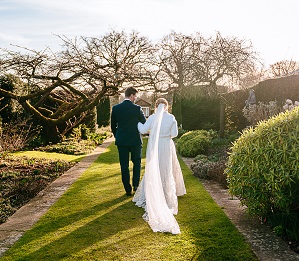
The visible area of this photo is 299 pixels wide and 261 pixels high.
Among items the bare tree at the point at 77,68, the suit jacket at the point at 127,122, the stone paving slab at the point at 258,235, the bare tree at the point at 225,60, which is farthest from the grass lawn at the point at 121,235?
the bare tree at the point at 225,60

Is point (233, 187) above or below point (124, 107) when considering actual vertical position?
below

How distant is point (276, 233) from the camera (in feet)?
15.0

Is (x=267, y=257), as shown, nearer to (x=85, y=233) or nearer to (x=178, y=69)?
(x=85, y=233)

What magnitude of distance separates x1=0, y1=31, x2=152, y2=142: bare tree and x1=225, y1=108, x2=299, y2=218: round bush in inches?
325

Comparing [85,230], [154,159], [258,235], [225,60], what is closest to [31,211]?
[85,230]

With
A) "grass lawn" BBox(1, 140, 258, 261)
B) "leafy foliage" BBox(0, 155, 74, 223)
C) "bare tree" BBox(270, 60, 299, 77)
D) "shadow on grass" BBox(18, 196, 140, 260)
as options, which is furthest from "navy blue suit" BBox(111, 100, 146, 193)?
"bare tree" BBox(270, 60, 299, 77)

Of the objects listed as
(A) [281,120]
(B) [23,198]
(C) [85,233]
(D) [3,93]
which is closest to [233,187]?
(A) [281,120]

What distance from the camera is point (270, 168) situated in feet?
14.5

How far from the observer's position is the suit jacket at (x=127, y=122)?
21.7 feet

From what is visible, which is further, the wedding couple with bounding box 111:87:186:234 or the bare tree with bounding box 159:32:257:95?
the bare tree with bounding box 159:32:257:95

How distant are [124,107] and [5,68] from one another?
7.74 meters

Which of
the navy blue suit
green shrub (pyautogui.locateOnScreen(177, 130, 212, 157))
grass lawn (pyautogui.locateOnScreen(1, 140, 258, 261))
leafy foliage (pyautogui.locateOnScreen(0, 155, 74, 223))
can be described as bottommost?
→ grass lawn (pyautogui.locateOnScreen(1, 140, 258, 261))

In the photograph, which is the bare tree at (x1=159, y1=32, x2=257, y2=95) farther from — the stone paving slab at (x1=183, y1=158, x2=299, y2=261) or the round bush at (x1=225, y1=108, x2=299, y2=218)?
the round bush at (x1=225, y1=108, x2=299, y2=218)

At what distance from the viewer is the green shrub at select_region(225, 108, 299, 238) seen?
4.31 m
